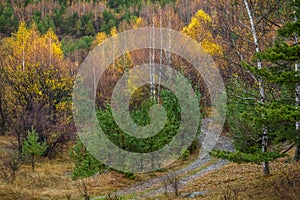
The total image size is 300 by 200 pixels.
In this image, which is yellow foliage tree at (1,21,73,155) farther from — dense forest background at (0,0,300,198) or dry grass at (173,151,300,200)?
dry grass at (173,151,300,200)

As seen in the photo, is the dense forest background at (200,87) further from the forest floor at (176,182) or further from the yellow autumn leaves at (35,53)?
the forest floor at (176,182)

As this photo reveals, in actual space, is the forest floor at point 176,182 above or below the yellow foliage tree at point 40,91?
below

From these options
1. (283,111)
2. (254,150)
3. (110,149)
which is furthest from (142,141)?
(283,111)

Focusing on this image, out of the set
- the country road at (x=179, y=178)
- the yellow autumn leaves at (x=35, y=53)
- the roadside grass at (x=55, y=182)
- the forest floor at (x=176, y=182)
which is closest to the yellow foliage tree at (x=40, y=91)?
the yellow autumn leaves at (x=35, y=53)

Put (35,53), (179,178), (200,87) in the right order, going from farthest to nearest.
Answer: (200,87)
(35,53)
(179,178)

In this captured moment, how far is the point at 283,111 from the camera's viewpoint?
736 centimetres

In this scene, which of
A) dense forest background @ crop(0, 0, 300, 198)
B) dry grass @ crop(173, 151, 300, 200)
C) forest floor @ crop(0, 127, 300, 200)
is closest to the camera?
dense forest background @ crop(0, 0, 300, 198)

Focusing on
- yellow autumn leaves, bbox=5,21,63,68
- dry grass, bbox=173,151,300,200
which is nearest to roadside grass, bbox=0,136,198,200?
dry grass, bbox=173,151,300,200

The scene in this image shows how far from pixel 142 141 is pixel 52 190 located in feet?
16.7

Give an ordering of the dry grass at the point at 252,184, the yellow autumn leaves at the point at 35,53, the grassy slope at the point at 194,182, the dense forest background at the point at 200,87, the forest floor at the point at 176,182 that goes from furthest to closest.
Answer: the yellow autumn leaves at the point at 35,53 → the forest floor at the point at 176,182 → the grassy slope at the point at 194,182 → the dry grass at the point at 252,184 → the dense forest background at the point at 200,87

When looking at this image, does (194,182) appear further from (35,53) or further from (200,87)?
(35,53)

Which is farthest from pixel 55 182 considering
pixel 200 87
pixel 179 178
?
pixel 200 87

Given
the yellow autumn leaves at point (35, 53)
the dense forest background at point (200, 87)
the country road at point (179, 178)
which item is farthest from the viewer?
the yellow autumn leaves at point (35, 53)

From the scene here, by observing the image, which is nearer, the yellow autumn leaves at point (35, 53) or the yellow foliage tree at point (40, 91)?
the yellow foliage tree at point (40, 91)
